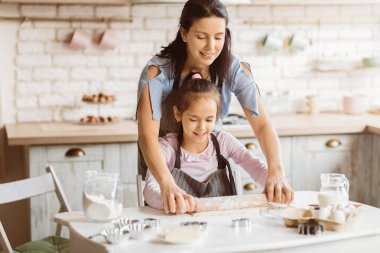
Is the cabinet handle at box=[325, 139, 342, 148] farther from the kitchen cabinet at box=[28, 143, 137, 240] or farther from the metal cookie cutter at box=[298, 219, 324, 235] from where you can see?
the metal cookie cutter at box=[298, 219, 324, 235]

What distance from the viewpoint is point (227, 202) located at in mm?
2406

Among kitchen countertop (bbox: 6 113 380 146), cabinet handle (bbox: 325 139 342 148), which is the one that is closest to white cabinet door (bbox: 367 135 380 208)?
kitchen countertop (bbox: 6 113 380 146)

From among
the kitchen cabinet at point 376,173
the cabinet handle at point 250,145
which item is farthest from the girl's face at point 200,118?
the kitchen cabinet at point 376,173

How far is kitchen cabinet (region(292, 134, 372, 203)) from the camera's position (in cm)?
425

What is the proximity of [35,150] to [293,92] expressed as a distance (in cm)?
190

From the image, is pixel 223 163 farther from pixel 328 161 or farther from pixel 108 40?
pixel 108 40

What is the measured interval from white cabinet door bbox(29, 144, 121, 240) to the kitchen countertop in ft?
0.23

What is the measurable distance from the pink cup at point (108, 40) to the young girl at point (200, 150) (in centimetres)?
170

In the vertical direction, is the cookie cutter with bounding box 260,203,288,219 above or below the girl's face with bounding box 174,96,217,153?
below

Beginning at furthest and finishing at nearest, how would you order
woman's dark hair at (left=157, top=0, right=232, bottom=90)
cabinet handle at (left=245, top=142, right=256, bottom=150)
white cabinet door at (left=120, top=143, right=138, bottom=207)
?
1. cabinet handle at (left=245, top=142, right=256, bottom=150)
2. white cabinet door at (left=120, top=143, right=138, bottom=207)
3. woman's dark hair at (left=157, top=0, right=232, bottom=90)

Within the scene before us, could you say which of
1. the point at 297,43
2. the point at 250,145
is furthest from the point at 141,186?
the point at 297,43

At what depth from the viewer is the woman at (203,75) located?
2.49 m

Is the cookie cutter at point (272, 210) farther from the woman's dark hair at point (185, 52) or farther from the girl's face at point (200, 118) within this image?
the woman's dark hair at point (185, 52)

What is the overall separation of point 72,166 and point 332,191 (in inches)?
75.5
